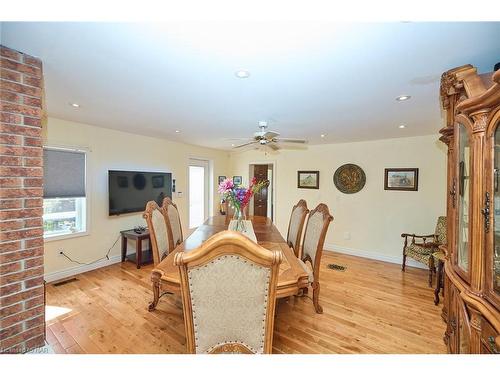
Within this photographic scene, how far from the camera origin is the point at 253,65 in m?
1.54

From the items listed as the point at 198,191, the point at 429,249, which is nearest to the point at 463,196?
the point at 429,249

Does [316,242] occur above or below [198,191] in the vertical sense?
below

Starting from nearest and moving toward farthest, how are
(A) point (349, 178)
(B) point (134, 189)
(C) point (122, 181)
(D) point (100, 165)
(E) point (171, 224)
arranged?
(E) point (171, 224) → (D) point (100, 165) → (C) point (122, 181) → (B) point (134, 189) → (A) point (349, 178)

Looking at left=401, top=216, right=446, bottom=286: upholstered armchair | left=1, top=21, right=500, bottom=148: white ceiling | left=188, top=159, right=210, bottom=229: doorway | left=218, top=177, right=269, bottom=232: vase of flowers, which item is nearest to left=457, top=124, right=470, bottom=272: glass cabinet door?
left=1, top=21, right=500, bottom=148: white ceiling

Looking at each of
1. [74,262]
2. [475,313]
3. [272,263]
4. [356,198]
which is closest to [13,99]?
[272,263]

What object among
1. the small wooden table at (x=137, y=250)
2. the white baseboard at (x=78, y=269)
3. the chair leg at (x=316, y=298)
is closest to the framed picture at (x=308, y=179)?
the chair leg at (x=316, y=298)

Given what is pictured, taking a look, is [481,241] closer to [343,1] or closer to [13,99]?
[343,1]

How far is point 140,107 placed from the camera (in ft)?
8.11

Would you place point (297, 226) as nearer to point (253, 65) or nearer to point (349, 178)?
point (253, 65)

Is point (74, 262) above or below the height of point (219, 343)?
below

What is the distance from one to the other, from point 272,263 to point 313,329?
59.0 inches

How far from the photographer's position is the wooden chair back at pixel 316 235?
2.19 metres

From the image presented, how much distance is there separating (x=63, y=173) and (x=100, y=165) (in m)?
0.50

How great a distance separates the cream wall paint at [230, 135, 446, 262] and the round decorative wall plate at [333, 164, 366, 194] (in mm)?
90
